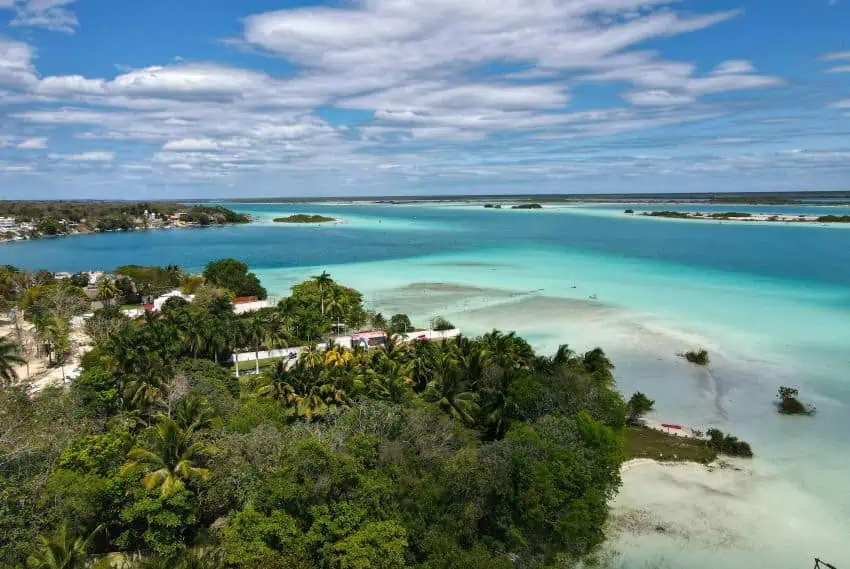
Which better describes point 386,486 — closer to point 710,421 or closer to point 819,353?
point 710,421

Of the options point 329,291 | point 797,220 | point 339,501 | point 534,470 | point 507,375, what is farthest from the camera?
point 797,220

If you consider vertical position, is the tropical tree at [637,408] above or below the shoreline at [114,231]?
below

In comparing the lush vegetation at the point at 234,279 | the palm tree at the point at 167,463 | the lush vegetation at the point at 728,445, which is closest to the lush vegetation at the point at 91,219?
the lush vegetation at the point at 234,279

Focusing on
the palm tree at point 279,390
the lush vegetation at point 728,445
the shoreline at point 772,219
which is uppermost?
the shoreline at point 772,219

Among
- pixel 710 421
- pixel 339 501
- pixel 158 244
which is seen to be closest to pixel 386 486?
pixel 339 501

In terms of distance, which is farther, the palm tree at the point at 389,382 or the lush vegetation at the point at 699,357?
the lush vegetation at the point at 699,357

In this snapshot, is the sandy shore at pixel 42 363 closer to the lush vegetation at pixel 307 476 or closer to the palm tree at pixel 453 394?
the lush vegetation at pixel 307 476

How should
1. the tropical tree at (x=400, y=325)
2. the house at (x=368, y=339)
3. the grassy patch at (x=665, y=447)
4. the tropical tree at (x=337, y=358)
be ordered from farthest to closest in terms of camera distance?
the tropical tree at (x=400, y=325) < the house at (x=368, y=339) < the tropical tree at (x=337, y=358) < the grassy patch at (x=665, y=447)
